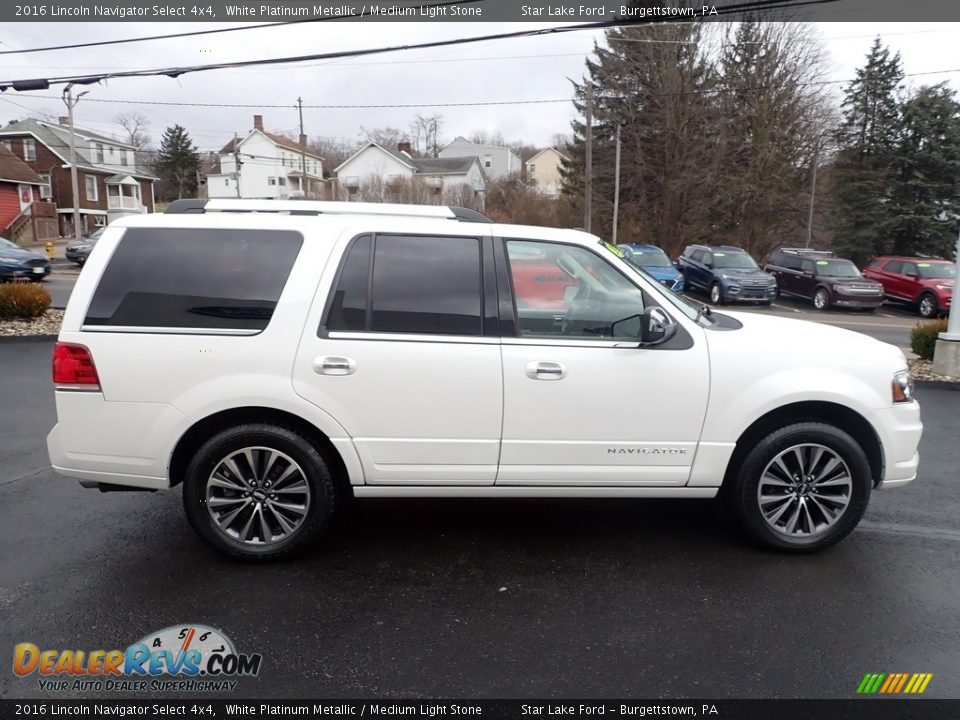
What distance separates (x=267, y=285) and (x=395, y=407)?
987 millimetres

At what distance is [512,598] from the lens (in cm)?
356

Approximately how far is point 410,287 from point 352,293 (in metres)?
0.33

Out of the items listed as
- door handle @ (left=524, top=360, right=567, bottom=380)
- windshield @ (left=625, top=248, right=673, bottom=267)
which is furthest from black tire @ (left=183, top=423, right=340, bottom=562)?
windshield @ (left=625, top=248, right=673, bottom=267)

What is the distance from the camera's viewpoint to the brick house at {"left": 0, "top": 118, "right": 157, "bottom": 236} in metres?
49.1

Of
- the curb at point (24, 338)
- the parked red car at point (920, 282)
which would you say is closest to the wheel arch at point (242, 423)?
the curb at point (24, 338)

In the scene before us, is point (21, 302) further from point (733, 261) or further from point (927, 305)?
point (927, 305)

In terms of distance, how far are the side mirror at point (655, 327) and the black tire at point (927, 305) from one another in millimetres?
20777

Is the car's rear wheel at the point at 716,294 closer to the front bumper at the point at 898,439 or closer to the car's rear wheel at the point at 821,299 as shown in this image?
the car's rear wheel at the point at 821,299

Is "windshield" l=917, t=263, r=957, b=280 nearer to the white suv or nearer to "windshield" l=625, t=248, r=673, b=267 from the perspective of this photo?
"windshield" l=625, t=248, r=673, b=267

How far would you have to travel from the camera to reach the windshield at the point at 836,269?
22.6 meters

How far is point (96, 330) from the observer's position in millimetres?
3689

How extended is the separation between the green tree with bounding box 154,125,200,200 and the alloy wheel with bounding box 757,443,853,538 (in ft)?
249

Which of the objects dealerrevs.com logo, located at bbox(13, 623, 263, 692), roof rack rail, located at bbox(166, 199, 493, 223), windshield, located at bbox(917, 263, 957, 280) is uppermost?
roof rack rail, located at bbox(166, 199, 493, 223)
